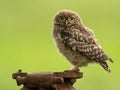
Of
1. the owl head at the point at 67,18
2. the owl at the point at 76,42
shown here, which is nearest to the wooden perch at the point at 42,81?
the owl at the point at 76,42

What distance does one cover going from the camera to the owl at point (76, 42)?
8488 millimetres

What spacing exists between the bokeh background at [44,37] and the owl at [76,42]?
4.94 metres

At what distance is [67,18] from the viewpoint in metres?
9.16

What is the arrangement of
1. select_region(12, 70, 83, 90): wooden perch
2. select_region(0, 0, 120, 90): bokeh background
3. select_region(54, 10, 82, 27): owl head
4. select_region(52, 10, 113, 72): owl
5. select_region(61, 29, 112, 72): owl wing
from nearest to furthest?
select_region(12, 70, 83, 90): wooden perch < select_region(61, 29, 112, 72): owl wing < select_region(52, 10, 113, 72): owl < select_region(54, 10, 82, 27): owl head < select_region(0, 0, 120, 90): bokeh background

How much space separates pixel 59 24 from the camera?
921 centimetres

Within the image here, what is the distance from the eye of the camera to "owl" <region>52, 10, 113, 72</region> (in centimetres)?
849

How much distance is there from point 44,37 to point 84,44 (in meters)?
11.7

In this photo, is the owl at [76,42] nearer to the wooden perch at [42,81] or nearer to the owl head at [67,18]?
the owl head at [67,18]

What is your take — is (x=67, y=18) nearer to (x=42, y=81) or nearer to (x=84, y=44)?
(x=84, y=44)

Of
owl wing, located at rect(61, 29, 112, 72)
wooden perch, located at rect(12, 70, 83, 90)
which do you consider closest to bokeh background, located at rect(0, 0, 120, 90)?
owl wing, located at rect(61, 29, 112, 72)

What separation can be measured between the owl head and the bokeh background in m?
4.88

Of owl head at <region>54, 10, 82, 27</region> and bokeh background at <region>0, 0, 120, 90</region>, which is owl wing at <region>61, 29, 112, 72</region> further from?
bokeh background at <region>0, 0, 120, 90</region>

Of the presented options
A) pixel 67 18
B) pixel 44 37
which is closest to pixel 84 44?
pixel 67 18

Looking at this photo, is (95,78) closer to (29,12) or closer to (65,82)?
(29,12)
